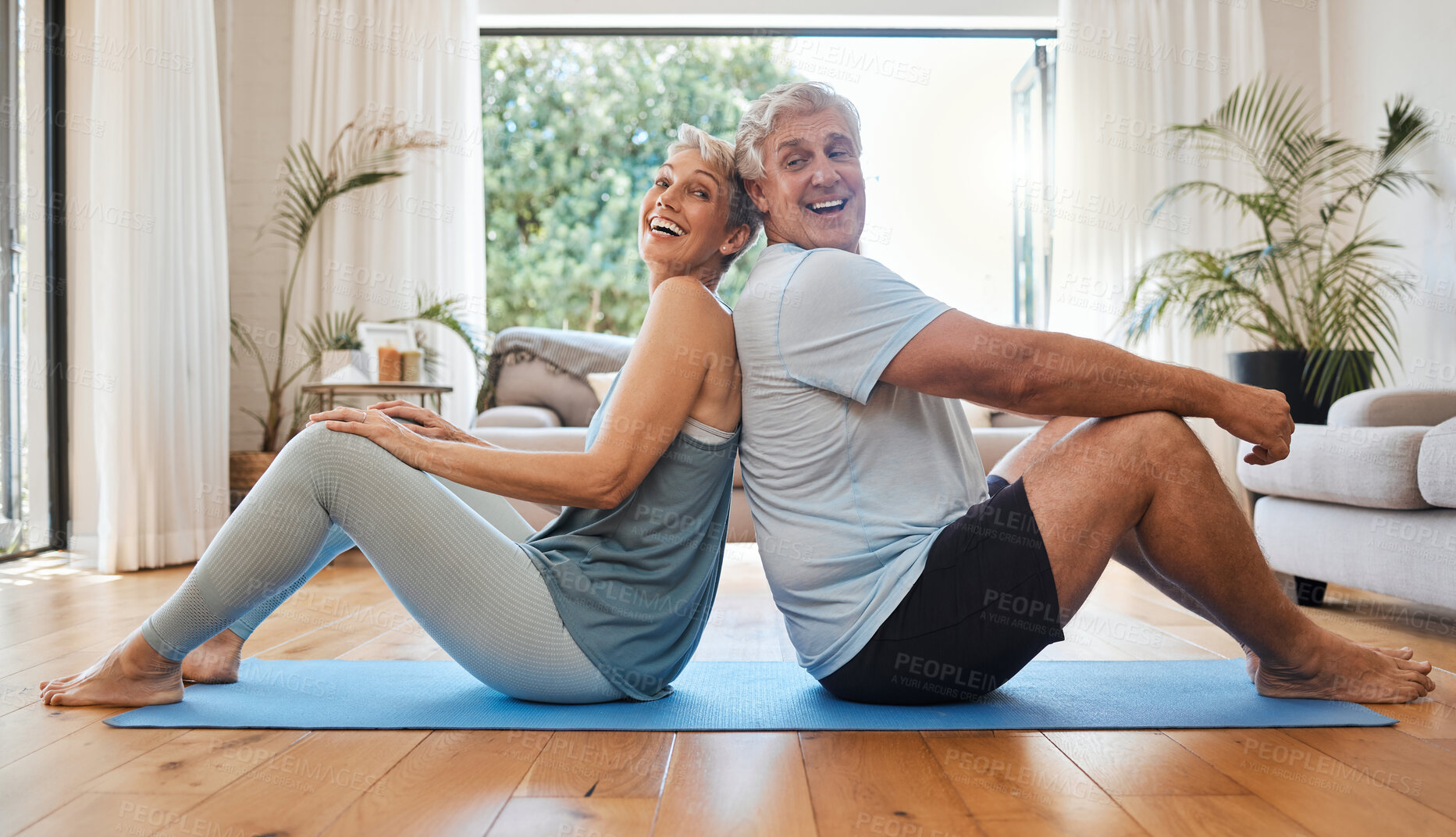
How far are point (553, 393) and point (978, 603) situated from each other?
2774mm

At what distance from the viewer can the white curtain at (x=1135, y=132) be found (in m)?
4.81

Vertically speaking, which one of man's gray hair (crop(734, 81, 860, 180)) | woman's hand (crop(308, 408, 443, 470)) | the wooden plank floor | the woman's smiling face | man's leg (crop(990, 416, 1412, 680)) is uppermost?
man's gray hair (crop(734, 81, 860, 180))

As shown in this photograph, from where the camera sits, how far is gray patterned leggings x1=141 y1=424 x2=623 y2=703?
50.1 inches

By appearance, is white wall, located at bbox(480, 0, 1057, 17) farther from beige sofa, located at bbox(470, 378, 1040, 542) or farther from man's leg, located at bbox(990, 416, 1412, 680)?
man's leg, located at bbox(990, 416, 1412, 680)

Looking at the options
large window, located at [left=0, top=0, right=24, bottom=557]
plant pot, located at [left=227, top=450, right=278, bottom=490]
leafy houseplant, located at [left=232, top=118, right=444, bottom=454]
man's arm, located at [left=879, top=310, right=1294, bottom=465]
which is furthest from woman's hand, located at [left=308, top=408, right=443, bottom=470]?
leafy houseplant, located at [left=232, top=118, right=444, bottom=454]

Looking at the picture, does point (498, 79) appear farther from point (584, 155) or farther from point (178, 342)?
point (178, 342)

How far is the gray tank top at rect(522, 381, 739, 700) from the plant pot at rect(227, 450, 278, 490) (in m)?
2.82

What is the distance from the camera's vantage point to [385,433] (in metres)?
1.30

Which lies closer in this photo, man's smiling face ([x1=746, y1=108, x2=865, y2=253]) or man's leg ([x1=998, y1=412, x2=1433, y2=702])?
man's leg ([x1=998, y1=412, x2=1433, y2=702])

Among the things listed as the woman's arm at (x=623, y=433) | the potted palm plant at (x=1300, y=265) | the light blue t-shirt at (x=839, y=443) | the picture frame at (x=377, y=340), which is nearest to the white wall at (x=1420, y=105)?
the potted palm plant at (x=1300, y=265)

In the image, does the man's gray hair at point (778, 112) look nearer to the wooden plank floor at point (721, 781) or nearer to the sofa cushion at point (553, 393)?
the wooden plank floor at point (721, 781)

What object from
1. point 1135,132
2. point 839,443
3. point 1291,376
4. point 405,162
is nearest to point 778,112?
point 839,443

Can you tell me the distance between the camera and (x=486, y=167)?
29.2ft

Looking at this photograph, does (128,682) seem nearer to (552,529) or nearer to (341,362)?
(552,529)
